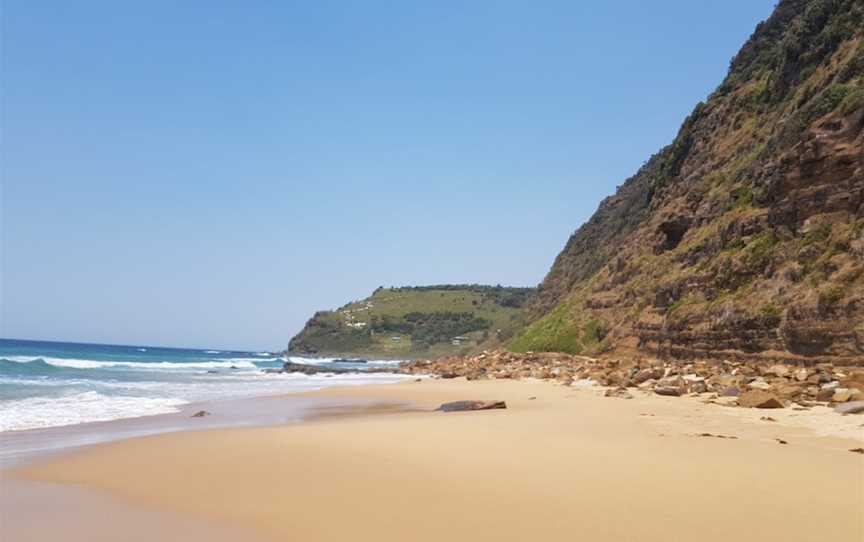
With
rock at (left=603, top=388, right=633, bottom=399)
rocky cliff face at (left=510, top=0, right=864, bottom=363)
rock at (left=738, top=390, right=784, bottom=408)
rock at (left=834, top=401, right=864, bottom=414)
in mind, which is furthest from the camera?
rocky cliff face at (left=510, top=0, right=864, bottom=363)

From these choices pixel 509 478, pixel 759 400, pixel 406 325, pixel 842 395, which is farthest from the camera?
pixel 406 325

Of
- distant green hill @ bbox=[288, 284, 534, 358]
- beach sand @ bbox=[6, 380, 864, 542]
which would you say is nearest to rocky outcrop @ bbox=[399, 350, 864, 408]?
beach sand @ bbox=[6, 380, 864, 542]

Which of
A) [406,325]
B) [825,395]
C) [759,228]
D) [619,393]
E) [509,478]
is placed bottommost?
[509,478]

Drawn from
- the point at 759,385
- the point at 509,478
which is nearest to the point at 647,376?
the point at 759,385

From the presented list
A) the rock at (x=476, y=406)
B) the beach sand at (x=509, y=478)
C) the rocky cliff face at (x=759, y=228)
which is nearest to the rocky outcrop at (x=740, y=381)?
the beach sand at (x=509, y=478)

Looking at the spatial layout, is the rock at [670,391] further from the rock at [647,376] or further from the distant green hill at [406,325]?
the distant green hill at [406,325]

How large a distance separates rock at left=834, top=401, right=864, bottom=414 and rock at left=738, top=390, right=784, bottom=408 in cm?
121

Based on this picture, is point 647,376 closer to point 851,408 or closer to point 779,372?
point 779,372

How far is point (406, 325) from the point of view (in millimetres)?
137750

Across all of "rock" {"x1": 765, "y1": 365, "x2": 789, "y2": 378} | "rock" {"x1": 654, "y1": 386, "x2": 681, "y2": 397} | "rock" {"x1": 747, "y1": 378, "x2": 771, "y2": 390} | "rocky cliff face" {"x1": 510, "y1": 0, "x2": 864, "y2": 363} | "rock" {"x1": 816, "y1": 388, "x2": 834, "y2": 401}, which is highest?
"rocky cliff face" {"x1": 510, "y1": 0, "x2": 864, "y2": 363}

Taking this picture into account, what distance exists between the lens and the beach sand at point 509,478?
5203mm

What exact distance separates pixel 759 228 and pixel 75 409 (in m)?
26.0

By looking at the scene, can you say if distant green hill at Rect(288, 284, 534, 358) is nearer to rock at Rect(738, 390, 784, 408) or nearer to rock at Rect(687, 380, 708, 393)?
rock at Rect(687, 380, 708, 393)

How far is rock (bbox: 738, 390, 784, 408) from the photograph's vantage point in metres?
12.0
